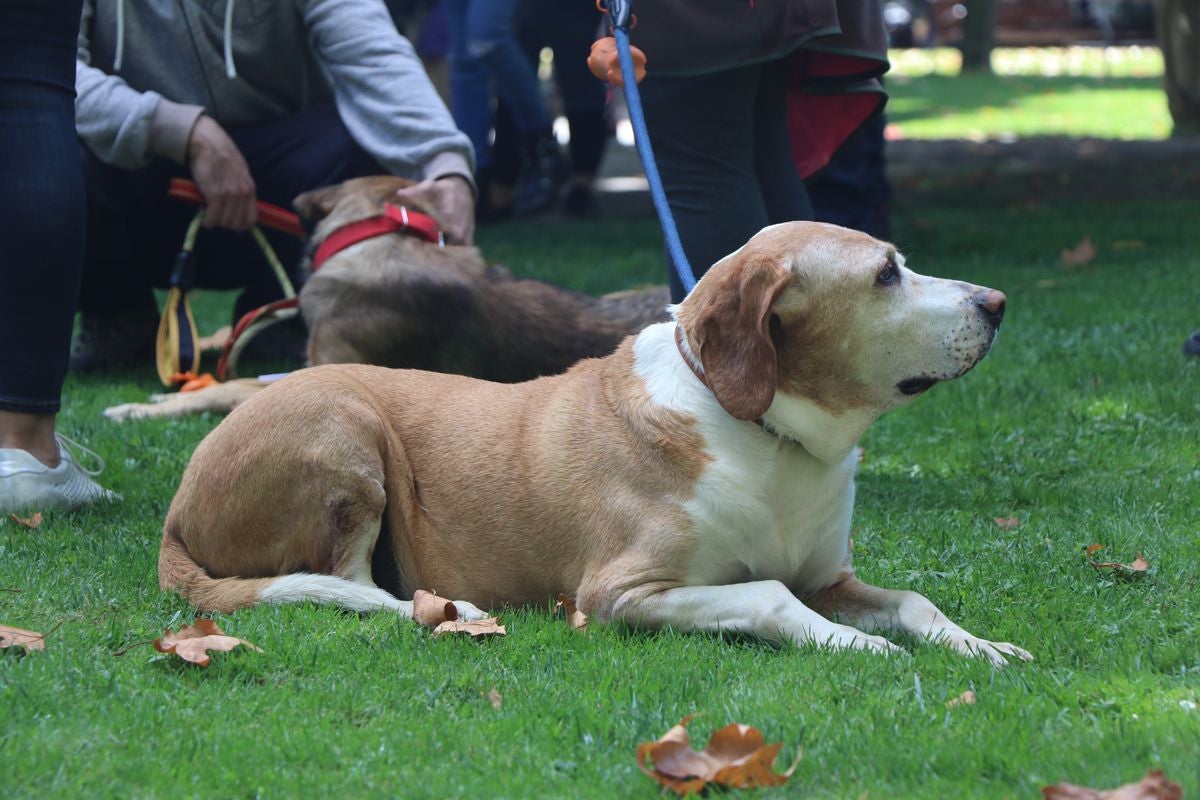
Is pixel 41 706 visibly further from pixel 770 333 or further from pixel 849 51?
pixel 849 51

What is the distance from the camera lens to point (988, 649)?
3234 mm

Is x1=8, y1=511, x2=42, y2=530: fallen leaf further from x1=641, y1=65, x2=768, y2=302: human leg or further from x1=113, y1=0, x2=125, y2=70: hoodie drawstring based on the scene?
x1=113, y1=0, x2=125, y2=70: hoodie drawstring

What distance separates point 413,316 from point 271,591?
7.31 feet

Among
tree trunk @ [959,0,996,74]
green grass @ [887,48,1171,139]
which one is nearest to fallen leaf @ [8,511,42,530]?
green grass @ [887,48,1171,139]

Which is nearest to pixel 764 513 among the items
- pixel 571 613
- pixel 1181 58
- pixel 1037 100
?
pixel 571 613

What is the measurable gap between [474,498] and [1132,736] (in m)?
1.72

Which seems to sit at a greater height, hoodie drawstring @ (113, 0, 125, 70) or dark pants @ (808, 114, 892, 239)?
hoodie drawstring @ (113, 0, 125, 70)

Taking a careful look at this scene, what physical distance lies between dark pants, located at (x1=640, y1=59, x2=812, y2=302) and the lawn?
948 mm

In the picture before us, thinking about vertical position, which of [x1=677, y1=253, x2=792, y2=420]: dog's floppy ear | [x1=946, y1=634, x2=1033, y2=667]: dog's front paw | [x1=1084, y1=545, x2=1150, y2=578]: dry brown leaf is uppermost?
[x1=677, y1=253, x2=792, y2=420]: dog's floppy ear

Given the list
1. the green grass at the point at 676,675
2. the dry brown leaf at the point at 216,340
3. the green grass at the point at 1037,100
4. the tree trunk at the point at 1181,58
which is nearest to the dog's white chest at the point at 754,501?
the green grass at the point at 676,675

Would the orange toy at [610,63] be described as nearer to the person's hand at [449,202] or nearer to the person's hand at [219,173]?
the person's hand at [449,202]

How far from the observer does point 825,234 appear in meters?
3.56

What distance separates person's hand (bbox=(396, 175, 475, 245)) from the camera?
5980 mm

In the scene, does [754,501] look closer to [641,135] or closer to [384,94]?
[641,135]
